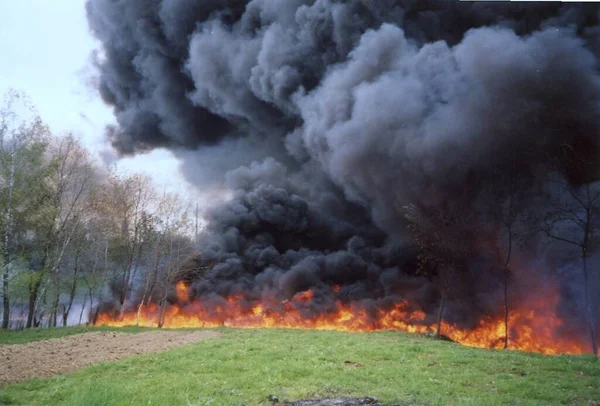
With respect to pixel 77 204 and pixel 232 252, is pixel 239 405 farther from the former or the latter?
pixel 232 252

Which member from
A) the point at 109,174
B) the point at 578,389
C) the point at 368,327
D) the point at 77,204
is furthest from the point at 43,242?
the point at 578,389

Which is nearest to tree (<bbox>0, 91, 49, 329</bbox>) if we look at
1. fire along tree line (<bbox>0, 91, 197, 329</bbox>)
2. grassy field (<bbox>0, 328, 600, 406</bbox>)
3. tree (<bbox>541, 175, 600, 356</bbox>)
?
fire along tree line (<bbox>0, 91, 197, 329</bbox>)

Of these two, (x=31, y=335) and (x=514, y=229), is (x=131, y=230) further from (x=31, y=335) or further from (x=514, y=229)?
(x=514, y=229)

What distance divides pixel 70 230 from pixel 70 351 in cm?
1942

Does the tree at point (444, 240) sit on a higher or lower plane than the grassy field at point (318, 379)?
higher

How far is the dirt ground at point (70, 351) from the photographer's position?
51.2 ft

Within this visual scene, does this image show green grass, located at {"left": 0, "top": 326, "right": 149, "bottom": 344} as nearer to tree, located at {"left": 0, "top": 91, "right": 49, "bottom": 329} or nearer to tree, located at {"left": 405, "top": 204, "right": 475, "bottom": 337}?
tree, located at {"left": 0, "top": 91, "right": 49, "bottom": 329}

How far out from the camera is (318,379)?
41.2 feet

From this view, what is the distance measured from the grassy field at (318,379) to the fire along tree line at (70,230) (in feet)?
46.0

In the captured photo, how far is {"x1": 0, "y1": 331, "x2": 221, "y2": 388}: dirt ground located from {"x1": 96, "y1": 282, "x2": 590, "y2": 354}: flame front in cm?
1464

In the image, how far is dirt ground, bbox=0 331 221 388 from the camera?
15.6m

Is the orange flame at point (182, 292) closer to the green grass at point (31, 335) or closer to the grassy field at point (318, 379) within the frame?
the green grass at point (31, 335)

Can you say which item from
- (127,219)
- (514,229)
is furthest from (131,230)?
(514,229)

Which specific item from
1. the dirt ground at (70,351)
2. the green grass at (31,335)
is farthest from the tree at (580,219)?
the green grass at (31,335)
